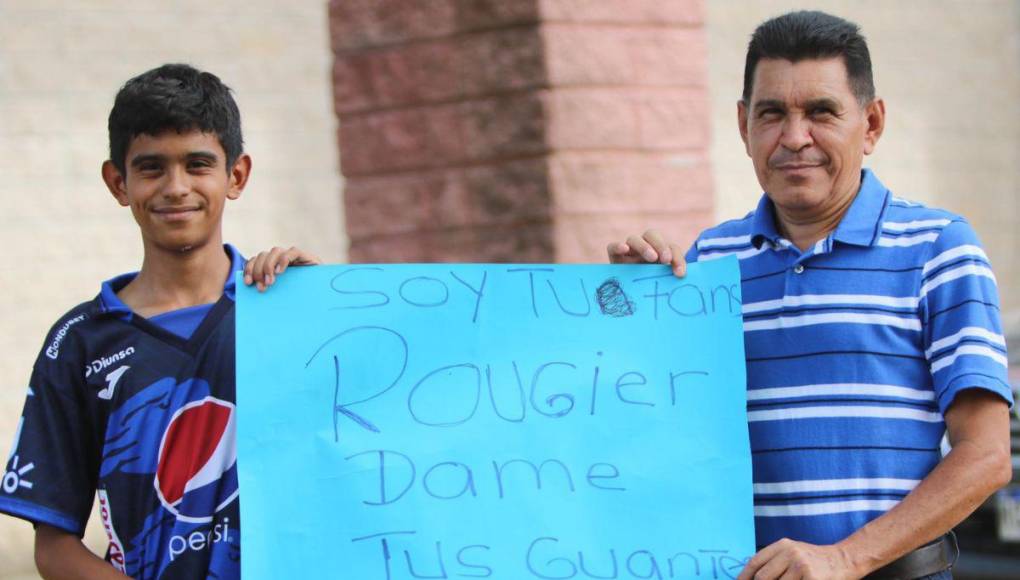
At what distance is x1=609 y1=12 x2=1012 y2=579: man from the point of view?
2549 mm

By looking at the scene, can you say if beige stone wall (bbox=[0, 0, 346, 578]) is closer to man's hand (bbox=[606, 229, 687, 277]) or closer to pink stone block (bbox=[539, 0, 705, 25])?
pink stone block (bbox=[539, 0, 705, 25])

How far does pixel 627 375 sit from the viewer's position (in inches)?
112

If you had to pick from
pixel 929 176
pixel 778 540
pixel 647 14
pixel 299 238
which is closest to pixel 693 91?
pixel 647 14

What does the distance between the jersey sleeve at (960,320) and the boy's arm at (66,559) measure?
57.3 inches

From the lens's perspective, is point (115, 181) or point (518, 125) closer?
point (115, 181)

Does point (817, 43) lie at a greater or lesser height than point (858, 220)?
greater

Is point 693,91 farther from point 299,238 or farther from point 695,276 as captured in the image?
point 695,276

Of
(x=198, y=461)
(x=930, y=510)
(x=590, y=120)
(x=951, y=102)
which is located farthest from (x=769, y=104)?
(x=951, y=102)

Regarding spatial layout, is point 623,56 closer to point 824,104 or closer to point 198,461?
point 824,104

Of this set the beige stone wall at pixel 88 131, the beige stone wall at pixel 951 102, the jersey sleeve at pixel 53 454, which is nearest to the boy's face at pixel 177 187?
the jersey sleeve at pixel 53 454

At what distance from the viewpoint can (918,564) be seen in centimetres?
265

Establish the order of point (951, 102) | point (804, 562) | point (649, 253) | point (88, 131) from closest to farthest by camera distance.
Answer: point (804, 562) → point (649, 253) → point (88, 131) → point (951, 102)

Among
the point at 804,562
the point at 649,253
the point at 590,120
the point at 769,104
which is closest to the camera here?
the point at 804,562

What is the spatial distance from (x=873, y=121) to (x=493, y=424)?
912mm
